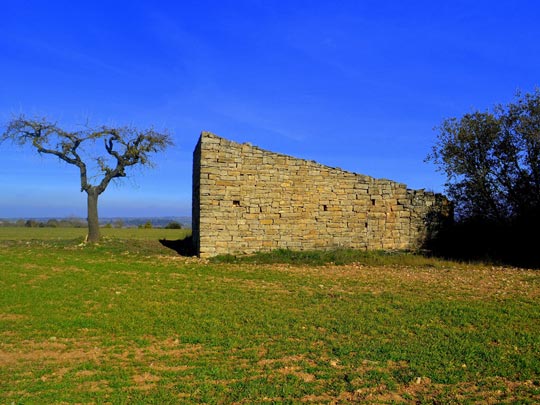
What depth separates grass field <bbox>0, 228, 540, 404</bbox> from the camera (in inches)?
200

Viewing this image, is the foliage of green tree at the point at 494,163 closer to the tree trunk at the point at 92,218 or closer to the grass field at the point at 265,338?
the grass field at the point at 265,338

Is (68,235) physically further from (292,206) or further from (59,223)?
(59,223)

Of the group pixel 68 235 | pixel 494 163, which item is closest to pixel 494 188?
pixel 494 163

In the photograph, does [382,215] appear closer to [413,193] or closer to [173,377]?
[413,193]

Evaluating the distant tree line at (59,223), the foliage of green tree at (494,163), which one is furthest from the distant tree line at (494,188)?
the distant tree line at (59,223)

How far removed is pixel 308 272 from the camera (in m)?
13.8

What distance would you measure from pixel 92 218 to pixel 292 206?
973cm

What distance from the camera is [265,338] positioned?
6.93m

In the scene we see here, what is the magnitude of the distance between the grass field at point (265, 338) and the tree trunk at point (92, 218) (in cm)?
819

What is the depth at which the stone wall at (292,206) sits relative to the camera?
55.8ft

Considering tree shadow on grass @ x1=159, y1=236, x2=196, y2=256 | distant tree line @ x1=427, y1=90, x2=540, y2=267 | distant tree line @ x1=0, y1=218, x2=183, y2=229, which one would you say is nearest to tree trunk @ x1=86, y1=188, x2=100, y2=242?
tree shadow on grass @ x1=159, y1=236, x2=196, y2=256

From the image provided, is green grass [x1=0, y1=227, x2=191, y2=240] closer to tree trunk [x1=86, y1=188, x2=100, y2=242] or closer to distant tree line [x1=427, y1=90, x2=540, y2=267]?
tree trunk [x1=86, y1=188, x2=100, y2=242]

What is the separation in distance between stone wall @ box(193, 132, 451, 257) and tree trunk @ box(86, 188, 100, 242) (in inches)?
219

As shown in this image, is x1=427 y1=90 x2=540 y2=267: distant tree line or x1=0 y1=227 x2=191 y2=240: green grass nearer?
x1=427 y1=90 x2=540 y2=267: distant tree line
